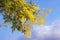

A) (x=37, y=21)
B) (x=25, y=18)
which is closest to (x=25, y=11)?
(x=25, y=18)

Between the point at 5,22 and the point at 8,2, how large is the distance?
217 centimetres

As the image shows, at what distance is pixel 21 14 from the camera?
661 inches

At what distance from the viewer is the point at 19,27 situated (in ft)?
59.3

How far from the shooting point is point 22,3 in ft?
55.6

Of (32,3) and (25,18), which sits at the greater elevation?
(32,3)

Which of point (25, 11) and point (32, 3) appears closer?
point (25, 11)

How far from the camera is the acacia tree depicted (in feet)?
54.7

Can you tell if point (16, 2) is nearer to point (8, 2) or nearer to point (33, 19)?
point (8, 2)

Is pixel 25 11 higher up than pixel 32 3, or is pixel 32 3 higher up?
pixel 32 3

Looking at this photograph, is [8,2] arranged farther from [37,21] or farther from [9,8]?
[37,21]

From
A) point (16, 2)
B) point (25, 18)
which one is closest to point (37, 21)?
point (25, 18)

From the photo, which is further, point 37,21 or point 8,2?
point 37,21

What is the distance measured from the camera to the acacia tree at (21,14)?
1667 cm

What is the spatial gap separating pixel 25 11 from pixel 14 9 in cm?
107
